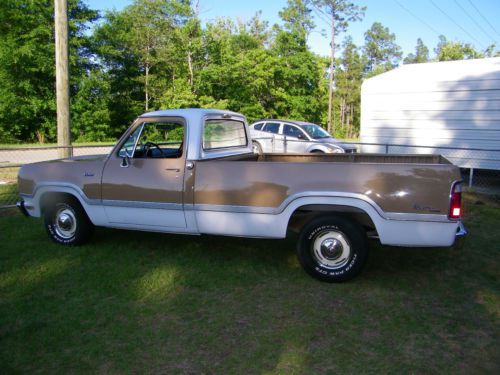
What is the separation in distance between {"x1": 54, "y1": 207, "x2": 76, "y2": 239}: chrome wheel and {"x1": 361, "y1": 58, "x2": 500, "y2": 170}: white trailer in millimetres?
7663

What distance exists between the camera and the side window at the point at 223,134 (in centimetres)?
530

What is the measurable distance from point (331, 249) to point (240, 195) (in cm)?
114

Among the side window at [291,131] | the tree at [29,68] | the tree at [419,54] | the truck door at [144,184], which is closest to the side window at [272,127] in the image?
the side window at [291,131]

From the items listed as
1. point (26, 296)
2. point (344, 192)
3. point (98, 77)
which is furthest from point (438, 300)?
point (98, 77)

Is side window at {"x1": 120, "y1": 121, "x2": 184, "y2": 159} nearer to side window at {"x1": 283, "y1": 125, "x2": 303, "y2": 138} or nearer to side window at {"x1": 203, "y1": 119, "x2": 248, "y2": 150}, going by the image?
side window at {"x1": 203, "y1": 119, "x2": 248, "y2": 150}

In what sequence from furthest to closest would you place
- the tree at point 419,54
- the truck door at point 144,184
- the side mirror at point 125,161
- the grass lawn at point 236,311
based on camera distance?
the tree at point 419,54 < the side mirror at point 125,161 < the truck door at point 144,184 < the grass lawn at point 236,311

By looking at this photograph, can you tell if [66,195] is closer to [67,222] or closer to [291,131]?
[67,222]

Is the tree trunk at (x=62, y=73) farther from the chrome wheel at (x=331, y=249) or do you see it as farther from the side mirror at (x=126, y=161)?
the chrome wheel at (x=331, y=249)

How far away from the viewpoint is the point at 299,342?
3486 millimetres

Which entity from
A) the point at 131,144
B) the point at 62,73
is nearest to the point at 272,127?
the point at 62,73

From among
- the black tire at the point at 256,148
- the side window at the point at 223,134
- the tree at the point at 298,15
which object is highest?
the tree at the point at 298,15

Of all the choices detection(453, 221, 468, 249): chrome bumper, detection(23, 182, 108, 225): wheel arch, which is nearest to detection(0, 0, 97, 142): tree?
detection(23, 182, 108, 225): wheel arch

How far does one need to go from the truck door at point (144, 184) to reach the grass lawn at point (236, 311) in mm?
570

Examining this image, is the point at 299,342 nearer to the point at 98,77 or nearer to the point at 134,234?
the point at 134,234
